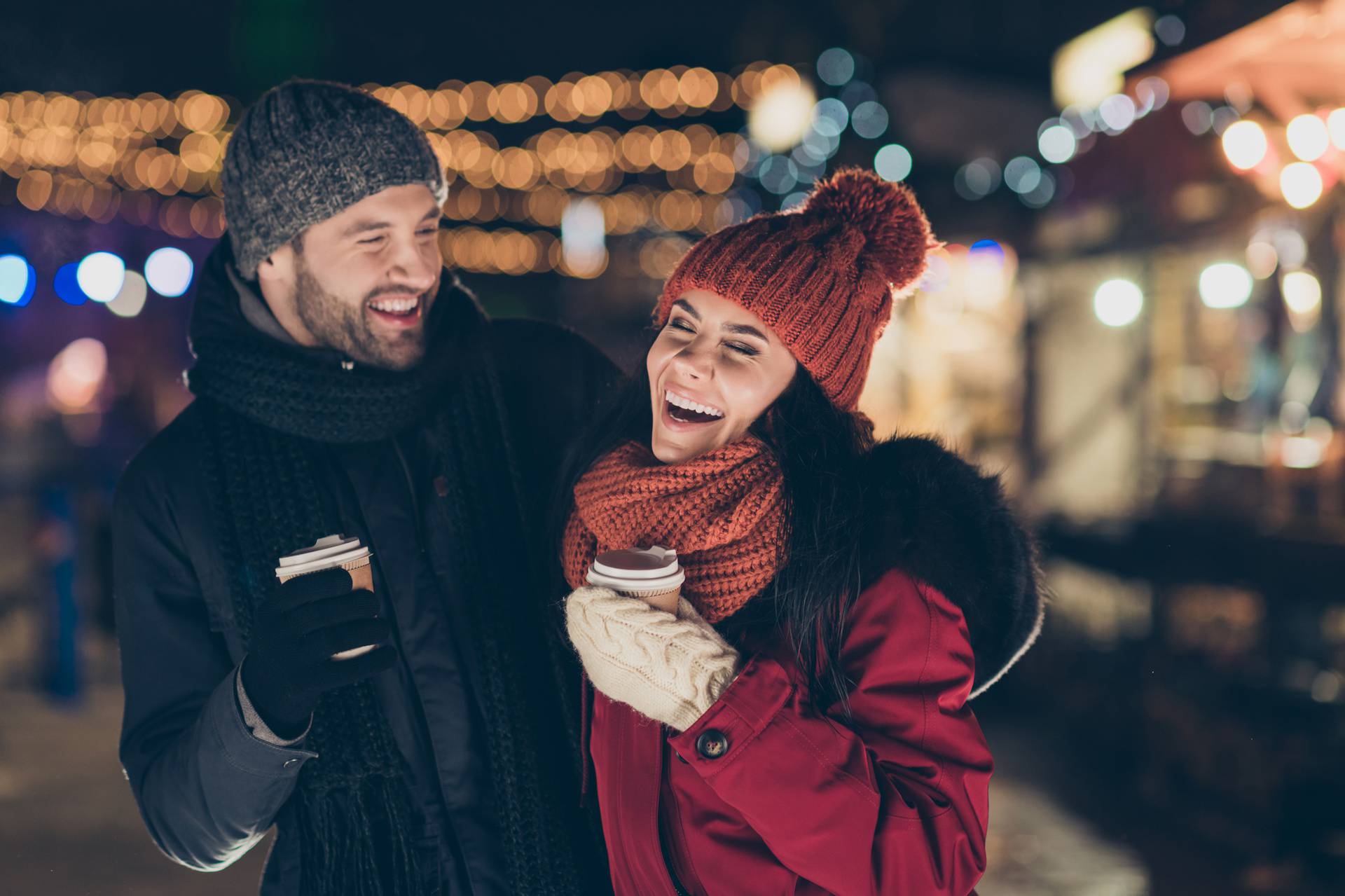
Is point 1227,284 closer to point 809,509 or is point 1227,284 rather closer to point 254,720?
point 809,509

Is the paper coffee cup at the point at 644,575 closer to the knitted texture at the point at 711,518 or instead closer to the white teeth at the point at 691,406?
the knitted texture at the point at 711,518

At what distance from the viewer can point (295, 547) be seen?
6.73 feet

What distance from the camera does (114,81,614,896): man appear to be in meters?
1.93

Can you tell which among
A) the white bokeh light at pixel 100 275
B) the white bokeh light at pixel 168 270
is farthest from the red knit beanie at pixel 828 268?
the white bokeh light at pixel 168 270

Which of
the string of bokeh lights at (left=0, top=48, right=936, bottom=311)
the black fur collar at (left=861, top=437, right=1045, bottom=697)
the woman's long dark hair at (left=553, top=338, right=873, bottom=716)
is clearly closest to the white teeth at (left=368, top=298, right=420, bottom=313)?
the woman's long dark hair at (left=553, top=338, right=873, bottom=716)

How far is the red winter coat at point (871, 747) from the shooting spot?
1511mm

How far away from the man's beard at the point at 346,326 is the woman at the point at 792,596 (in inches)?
19.9

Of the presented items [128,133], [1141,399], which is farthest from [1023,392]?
[128,133]

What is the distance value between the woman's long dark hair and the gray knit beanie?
75 centimetres

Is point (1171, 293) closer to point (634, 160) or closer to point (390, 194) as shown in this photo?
point (390, 194)

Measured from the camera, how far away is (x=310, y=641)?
1.65 meters

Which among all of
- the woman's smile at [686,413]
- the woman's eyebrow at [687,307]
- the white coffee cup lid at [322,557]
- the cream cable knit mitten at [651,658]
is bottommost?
the cream cable knit mitten at [651,658]

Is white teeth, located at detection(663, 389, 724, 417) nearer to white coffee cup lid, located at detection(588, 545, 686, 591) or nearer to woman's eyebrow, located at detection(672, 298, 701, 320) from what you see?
woman's eyebrow, located at detection(672, 298, 701, 320)

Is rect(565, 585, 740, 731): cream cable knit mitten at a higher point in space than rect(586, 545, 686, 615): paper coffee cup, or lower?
lower
